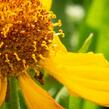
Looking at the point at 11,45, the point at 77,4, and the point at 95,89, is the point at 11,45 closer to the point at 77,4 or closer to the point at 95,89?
the point at 95,89

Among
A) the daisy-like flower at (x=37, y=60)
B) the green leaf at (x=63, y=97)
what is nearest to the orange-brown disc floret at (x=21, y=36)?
the daisy-like flower at (x=37, y=60)

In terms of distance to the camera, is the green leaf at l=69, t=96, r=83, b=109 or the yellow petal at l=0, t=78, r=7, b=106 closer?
the yellow petal at l=0, t=78, r=7, b=106

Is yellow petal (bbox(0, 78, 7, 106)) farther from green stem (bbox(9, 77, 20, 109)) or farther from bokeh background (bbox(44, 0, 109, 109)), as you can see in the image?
bokeh background (bbox(44, 0, 109, 109))

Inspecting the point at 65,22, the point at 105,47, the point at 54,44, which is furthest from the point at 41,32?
the point at 65,22

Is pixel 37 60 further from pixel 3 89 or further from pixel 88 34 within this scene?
pixel 88 34

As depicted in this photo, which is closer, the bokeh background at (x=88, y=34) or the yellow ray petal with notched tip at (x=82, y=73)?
A: the yellow ray petal with notched tip at (x=82, y=73)

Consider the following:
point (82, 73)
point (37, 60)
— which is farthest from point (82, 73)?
point (37, 60)

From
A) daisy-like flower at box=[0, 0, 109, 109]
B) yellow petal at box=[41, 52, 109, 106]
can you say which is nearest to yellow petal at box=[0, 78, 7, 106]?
daisy-like flower at box=[0, 0, 109, 109]

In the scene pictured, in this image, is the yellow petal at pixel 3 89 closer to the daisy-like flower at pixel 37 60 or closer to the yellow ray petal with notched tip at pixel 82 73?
the daisy-like flower at pixel 37 60
